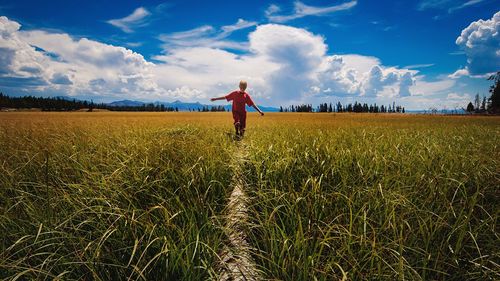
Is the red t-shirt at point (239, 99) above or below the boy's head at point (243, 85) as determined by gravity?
below

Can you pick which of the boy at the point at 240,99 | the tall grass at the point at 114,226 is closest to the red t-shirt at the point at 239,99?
the boy at the point at 240,99

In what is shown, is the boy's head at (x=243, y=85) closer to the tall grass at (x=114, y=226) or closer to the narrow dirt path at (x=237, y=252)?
the tall grass at (x=114, y=226)

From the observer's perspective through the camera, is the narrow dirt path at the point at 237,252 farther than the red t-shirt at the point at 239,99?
No

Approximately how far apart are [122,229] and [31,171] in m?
3.33

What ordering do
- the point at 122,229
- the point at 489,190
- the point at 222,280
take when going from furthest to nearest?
the point at 489,190
the point at 122,229
the point at 222,280

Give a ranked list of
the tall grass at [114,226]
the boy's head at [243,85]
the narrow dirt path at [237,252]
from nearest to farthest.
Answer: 1. the tall grass at [114,226]
2. the narrow dirt path at [237,252]
3. the boy's head at [243,85]

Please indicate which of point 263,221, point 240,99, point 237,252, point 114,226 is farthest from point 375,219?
point 240,99

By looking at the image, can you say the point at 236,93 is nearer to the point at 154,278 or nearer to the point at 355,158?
the point at 355,158

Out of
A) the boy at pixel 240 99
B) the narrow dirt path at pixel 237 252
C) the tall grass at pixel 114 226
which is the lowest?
the narrow dirt path at pixel 237 252

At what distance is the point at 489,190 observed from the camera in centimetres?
364

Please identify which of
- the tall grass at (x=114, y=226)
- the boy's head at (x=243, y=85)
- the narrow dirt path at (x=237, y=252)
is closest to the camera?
the tall grass at (x=114, y=226)

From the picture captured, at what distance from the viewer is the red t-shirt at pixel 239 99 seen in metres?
10.5

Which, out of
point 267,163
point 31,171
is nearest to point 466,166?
point 267,163

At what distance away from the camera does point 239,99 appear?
34.4 feet
